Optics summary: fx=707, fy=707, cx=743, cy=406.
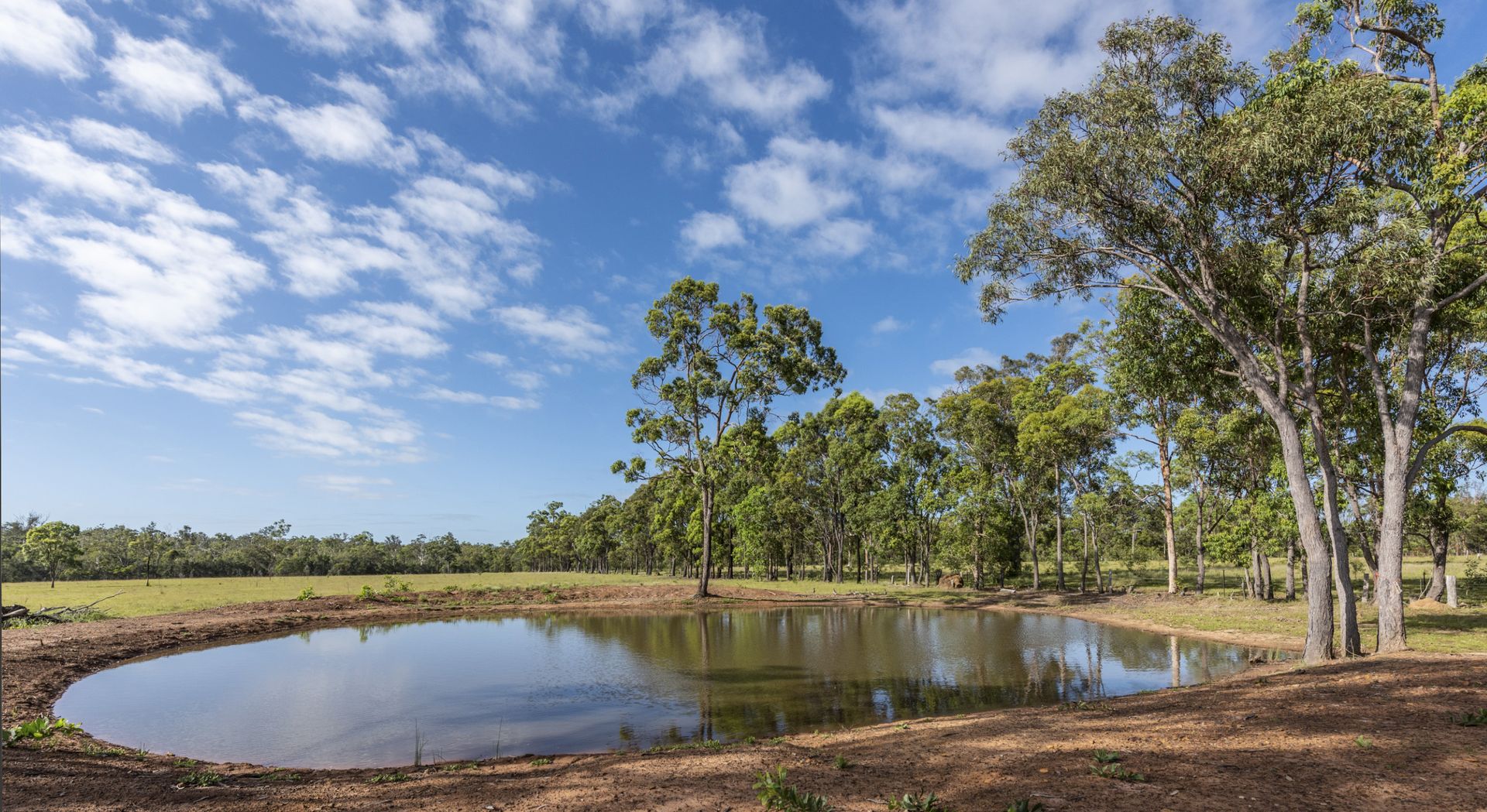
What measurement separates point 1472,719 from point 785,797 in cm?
1003

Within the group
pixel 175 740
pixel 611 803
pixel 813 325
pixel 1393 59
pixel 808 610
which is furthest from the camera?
pixel 813 325

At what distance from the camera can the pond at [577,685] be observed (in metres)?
14.5

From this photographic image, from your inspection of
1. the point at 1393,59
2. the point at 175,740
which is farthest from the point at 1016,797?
the point at 1393,59

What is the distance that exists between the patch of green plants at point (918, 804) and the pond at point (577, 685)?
19.5ft

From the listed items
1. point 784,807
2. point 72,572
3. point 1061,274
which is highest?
point 1061,274

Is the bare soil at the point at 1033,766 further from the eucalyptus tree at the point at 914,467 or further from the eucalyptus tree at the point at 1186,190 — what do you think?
the eucalyptus tree at the point at 914,467

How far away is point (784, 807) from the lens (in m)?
8.21

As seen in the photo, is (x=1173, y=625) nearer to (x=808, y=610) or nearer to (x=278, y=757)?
(x=808, y=610)

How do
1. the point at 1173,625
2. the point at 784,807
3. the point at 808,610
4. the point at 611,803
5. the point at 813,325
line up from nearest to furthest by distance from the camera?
the point at 784,807 < the point at 611,803 < the point at 1173,625 < the point at 808,610 < the point at 813,325

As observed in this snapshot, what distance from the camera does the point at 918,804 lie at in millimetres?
8094

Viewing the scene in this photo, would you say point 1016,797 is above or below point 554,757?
above

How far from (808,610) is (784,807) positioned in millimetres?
31166

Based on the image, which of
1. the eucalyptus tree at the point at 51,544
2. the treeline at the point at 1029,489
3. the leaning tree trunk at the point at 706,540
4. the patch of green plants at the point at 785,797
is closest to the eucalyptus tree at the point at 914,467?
the treeline at the point at 1029,489

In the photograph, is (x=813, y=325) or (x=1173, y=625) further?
(x=813, y=325)
